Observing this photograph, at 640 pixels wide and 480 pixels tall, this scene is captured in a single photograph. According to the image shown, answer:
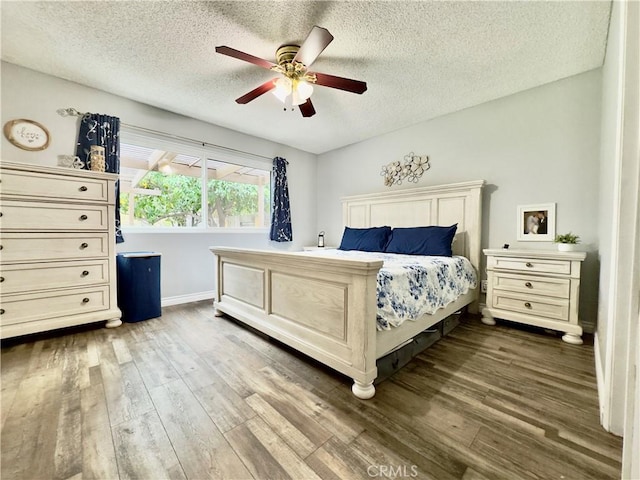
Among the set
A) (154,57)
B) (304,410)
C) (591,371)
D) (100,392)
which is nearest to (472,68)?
(591,371)

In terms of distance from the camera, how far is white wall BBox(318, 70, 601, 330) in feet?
7.70

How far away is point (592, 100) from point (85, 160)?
4.89 meters

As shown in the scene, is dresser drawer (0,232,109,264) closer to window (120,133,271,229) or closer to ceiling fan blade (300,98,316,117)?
Result: window (120,133,271,229)

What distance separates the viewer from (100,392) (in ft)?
4.79

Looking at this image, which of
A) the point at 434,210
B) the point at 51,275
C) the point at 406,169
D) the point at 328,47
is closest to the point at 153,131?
the point at 51,275

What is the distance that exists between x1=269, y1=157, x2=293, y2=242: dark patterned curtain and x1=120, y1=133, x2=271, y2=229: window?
0.15 meters

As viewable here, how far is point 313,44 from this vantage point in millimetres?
1631

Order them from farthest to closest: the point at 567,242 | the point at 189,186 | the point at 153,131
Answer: the point at 189,186 < the point at 153,131 < the point at 567,242

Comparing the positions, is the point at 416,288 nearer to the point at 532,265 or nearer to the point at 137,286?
the point at 532,265

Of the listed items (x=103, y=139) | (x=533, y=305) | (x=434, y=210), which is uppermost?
(x=103, y=139)

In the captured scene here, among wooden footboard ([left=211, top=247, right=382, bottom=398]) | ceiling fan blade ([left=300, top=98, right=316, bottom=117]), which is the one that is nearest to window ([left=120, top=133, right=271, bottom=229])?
wooden footboard ([left=211, top=247, right=382, bottom=398])

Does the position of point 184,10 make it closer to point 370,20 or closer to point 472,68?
point 370,20

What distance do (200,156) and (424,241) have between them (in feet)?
10.2

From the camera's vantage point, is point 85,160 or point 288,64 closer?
point 288,64
